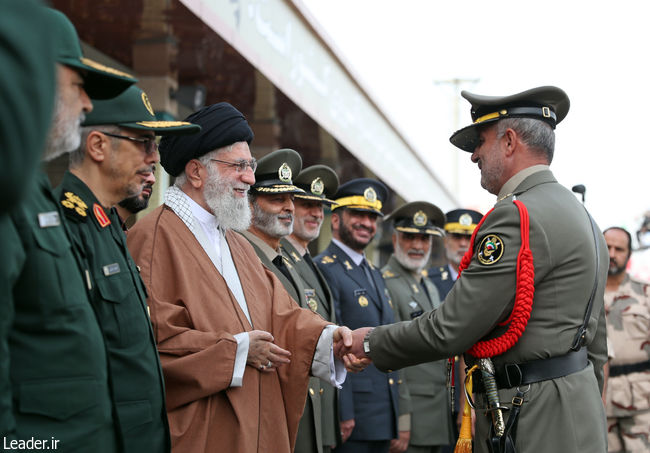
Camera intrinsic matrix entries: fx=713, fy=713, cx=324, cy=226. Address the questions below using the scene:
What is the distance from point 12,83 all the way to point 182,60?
18.4 feet

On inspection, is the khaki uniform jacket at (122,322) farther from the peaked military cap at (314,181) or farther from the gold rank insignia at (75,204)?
the peaked military cap at (314,181)

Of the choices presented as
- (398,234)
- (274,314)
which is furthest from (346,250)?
(274,314)

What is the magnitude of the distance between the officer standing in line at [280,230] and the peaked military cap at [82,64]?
6.41 ft

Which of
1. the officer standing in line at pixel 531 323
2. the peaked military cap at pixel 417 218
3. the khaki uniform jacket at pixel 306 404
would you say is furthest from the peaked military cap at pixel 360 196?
the officer standing in line at pixel 531 323

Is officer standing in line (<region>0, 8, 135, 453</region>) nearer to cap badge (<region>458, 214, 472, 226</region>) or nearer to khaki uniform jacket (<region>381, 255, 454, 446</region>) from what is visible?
khaki uniform jacket (<region>381, 255, 454, 446</region>)

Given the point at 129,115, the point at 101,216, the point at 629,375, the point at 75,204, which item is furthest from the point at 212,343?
the point at 629,375

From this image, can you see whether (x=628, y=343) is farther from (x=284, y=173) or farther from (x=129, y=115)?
(x=129, y=115)

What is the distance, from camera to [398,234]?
6910 mm

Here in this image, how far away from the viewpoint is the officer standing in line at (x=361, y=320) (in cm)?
504

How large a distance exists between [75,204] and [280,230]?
2163 mm

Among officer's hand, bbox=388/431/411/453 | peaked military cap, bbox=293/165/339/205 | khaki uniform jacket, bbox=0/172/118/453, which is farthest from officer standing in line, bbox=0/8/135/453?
officer's hand, bbox=388/431/411/453

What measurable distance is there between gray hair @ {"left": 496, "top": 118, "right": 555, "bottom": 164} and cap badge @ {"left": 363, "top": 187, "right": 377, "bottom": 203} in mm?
2839

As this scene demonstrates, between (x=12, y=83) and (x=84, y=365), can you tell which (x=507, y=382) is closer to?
(x=84, y=365)

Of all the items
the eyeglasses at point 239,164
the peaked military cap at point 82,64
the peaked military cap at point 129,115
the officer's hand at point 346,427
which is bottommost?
the officer's hand at point 346,427
